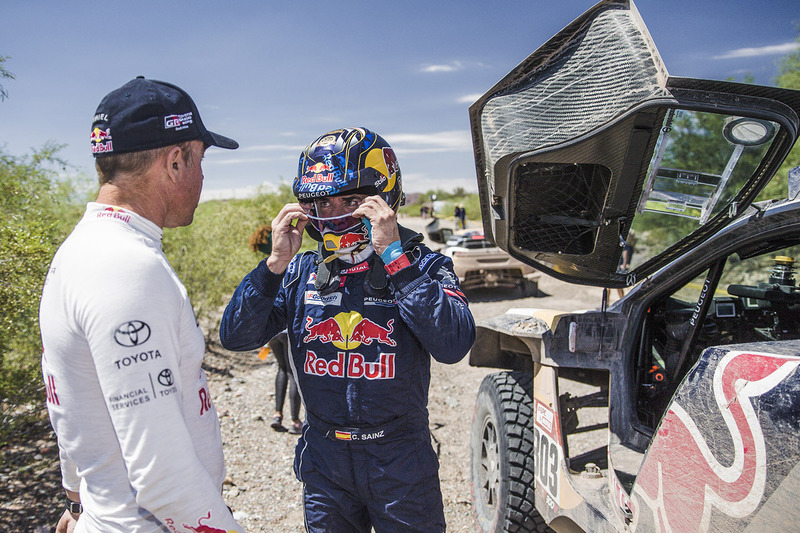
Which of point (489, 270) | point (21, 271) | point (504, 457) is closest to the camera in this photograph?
point (504, 457)

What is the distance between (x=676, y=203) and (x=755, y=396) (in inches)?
51.0

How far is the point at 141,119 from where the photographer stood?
4.80ft

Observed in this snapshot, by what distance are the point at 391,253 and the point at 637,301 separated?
155 cm

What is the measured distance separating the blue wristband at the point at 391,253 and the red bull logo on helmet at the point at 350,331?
269 millimetres

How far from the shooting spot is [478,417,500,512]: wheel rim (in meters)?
3.21

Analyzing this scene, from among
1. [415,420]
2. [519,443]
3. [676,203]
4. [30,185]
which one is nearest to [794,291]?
[676,203]

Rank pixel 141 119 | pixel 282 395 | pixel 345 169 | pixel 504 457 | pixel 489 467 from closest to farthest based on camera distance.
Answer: pixel 141 119, pixel 345 169, pixel 504 457, pixel 489 467, pixel 282 395

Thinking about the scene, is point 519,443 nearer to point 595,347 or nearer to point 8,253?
point 595,347

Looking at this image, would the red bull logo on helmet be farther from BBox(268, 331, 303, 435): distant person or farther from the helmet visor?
BBox(268, 331, 303, 435): distant person

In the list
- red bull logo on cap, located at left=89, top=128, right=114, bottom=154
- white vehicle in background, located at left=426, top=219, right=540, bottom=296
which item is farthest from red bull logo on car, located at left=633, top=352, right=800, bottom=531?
white vehicle in background, located at left=426, top=219, right=540, bottom=296

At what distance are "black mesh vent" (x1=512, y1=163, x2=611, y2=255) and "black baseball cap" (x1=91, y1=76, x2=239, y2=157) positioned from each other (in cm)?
146

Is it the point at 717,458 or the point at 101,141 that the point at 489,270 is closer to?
the point at 717,458

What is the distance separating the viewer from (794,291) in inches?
109

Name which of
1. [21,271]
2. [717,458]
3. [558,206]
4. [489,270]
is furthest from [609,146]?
[489,270]
